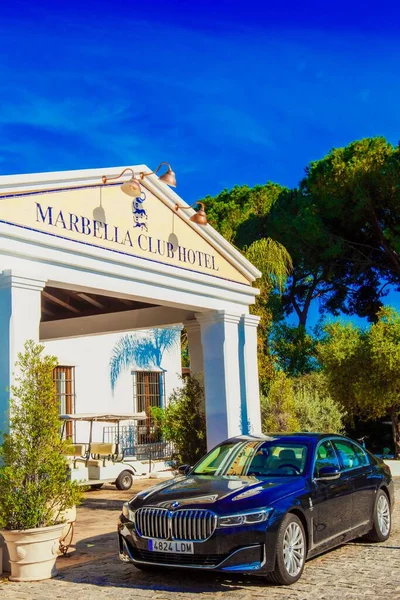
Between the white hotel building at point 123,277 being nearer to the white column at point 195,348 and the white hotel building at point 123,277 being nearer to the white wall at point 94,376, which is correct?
the white column at point 195,348

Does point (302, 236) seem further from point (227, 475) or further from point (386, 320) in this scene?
point (227, 475)

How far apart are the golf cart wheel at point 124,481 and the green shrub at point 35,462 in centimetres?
847

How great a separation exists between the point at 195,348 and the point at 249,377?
1.47m

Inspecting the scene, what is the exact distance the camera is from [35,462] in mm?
7359

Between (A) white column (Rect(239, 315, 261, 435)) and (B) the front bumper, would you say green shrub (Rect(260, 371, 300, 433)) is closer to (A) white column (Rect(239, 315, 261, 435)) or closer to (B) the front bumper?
(A) white column (Rect(239, 315, 261, 435))

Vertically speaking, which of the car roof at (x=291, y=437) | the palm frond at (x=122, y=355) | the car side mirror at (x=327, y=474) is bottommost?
the car side mirror at (x=327, y=474)

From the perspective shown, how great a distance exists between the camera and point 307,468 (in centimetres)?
727

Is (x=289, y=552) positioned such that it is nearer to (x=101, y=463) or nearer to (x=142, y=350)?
(x=101, y=463)

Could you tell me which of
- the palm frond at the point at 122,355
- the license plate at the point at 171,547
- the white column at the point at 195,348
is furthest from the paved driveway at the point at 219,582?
the palm frond at the point at 122,355

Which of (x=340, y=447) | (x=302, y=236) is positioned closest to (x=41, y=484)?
(x=340, y=447)

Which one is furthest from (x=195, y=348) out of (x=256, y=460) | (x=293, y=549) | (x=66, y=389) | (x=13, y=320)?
(x=293, y=549)

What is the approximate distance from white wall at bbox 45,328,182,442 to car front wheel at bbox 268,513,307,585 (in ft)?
37.5

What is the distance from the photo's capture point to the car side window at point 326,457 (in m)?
7.48

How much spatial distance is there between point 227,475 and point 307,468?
85cm
